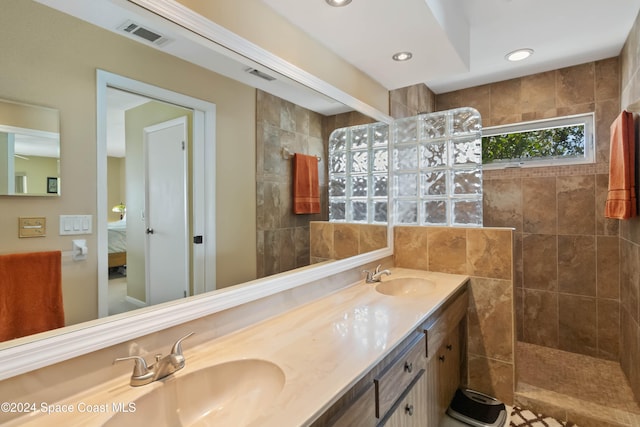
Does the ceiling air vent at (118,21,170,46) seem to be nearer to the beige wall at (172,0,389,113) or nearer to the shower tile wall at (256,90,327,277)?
the beige wall at (172,0,389,113)

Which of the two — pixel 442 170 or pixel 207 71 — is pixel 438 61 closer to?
pixel 442 170

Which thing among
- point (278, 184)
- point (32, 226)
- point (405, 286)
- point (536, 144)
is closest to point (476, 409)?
point (405, 286)

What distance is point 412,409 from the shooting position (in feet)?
4.22

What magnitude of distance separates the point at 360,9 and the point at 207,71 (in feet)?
2.39

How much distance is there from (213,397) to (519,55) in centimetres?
290

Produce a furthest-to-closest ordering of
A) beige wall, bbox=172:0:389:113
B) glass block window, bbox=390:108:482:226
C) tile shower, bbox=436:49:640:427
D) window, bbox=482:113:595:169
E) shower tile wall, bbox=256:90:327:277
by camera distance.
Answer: window, bbox=482:113:595:169, tile shower, bbox=436:49:640:427, glass block window, bbox=390:108:482:226, shower tile wall, bbox=256:90:327:277, beige wall, bbox=172:0:389:113

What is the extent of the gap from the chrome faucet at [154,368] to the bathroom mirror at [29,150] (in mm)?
490

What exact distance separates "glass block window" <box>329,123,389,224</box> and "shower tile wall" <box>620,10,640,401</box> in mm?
1464

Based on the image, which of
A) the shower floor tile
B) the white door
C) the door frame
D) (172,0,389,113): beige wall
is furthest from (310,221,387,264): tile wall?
the shower floor tile

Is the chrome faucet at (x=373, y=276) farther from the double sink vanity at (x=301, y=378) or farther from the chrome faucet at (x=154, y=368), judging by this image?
the chrome faucet at (x=154, y=368)

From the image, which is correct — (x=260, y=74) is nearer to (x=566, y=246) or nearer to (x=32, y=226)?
(x=32, y=226)

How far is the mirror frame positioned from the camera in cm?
73

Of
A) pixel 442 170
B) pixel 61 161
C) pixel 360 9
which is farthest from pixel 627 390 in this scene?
pixel 61 161

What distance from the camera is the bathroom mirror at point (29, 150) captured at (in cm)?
74
